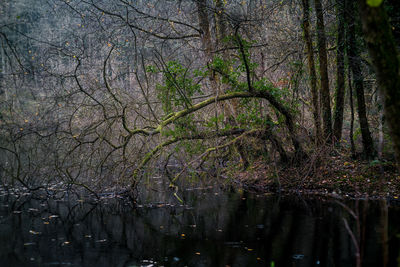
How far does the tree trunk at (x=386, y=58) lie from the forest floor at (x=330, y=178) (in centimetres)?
823

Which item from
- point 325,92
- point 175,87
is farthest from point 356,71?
point 175,87

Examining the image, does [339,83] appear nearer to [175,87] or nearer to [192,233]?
[175,87]

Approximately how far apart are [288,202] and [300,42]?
597 cm

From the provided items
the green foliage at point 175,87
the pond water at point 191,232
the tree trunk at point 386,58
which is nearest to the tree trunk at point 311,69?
the pond water at point 191,232

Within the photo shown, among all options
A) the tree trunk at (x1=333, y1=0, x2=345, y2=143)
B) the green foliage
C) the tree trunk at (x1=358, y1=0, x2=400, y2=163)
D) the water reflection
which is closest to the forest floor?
the water reflection

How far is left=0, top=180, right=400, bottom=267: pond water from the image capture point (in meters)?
6.72

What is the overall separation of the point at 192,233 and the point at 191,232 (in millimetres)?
74

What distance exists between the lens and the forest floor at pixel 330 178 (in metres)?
11.3

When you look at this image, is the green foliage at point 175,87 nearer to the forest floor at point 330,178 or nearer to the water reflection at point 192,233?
the water reflection at point 192,233

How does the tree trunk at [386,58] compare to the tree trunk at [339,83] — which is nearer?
the tree trunk at [386,58]

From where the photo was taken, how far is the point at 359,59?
453 inches

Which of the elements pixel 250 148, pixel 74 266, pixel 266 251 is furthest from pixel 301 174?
pixel 74 266

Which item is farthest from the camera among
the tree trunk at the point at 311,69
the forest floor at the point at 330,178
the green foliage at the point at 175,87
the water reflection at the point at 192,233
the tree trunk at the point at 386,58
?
the tree trunk at the point at 311,69

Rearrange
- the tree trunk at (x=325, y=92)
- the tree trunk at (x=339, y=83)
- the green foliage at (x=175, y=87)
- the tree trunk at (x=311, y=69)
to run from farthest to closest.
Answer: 1. the tree trunk at (x=325, y=92)
2. the tree trunk at (x=311, y=69)
3. the tree trunk at (x=339, y=83)
4. the green foliage at (x=175, y=87)
